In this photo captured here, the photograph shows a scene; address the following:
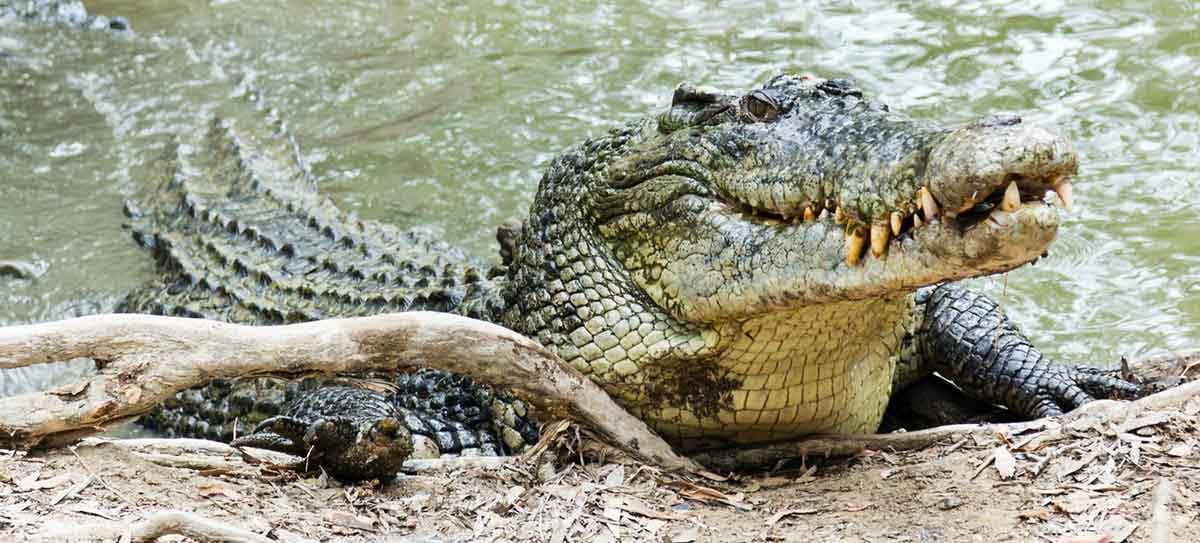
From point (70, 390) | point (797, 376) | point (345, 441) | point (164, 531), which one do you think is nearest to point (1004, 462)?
point (797, 376)

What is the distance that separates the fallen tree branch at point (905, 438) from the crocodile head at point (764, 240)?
59mm

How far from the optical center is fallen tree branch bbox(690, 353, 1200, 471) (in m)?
3.56

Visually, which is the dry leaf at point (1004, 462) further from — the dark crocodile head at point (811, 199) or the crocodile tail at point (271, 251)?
the crocodile tail at point (271, 251)

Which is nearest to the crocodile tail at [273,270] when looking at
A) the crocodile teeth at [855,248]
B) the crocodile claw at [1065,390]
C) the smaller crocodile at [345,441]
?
the smaller crocodile at [345,441]

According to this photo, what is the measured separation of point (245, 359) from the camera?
10.5 ft

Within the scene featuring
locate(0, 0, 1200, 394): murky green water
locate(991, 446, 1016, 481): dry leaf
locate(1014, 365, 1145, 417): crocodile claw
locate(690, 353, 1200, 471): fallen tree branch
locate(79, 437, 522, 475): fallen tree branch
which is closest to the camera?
locate(79, 437, 522, 475): fallen tree branch

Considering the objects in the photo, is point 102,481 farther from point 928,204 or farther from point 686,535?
point 928,204

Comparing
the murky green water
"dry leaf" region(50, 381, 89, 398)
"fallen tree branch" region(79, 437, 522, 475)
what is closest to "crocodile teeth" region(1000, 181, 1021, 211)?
"fallen tree branch" region(79, 437, 522, 475)

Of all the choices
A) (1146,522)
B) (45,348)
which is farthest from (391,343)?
(1146,522)

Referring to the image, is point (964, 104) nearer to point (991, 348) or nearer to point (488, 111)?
point (488, 111)

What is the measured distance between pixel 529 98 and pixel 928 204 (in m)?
5.89

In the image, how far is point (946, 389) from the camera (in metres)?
4.51

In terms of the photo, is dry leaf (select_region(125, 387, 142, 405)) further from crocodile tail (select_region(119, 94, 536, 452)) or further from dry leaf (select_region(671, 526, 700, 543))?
dry leaf (select_region(671, 526, 700, 543))

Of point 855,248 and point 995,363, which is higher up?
point 855,248
